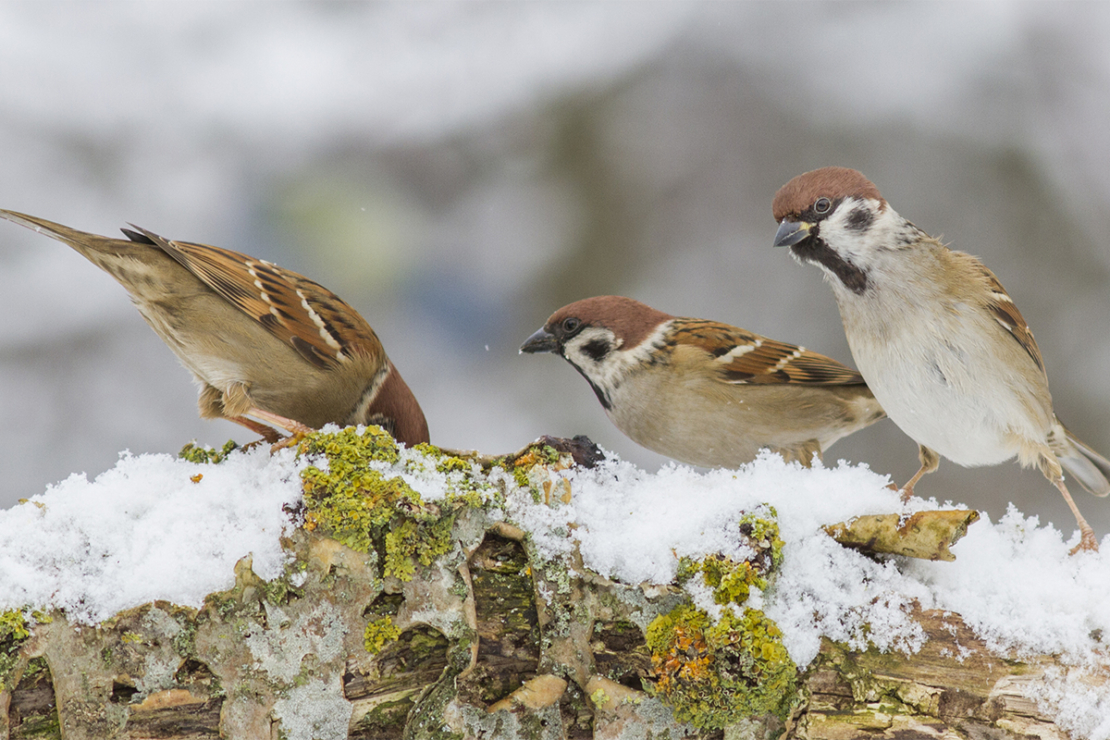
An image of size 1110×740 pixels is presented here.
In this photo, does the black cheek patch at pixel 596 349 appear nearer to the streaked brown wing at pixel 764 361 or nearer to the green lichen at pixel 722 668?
the streaked brown wing at pixel 764 361

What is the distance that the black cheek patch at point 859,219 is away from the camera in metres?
2.68

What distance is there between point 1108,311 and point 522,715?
15.1 feet

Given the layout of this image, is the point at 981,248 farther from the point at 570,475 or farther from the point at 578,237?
the point at 570,475

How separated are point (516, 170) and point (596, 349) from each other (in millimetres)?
2110

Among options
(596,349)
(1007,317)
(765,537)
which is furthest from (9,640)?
(1007,317)

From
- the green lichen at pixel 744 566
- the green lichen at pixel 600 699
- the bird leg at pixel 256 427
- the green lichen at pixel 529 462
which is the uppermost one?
the bird leg at pixel 256 427

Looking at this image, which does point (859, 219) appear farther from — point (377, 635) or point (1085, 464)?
point (377, 635)

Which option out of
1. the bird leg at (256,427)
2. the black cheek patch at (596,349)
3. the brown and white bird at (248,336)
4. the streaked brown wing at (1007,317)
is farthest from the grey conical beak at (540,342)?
the streaked brown wing at (1007,317)

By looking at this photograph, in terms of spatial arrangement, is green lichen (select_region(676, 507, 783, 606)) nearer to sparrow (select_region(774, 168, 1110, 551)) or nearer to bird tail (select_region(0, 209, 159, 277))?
sparrow (select_region(774, 168, 1110, 551))

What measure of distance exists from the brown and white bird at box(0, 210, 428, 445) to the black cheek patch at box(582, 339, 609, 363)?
29.2 inches

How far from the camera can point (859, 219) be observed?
8.84 feet

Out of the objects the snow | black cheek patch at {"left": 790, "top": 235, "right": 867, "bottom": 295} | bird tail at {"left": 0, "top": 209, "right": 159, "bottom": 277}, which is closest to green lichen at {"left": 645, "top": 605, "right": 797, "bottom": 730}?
the snow

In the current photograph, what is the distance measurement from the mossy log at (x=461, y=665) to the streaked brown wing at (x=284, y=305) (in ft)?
4.28

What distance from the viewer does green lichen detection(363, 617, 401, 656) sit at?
69.7 inches
